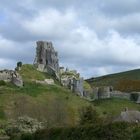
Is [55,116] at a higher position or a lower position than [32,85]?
lower

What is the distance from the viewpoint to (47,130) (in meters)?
64.2

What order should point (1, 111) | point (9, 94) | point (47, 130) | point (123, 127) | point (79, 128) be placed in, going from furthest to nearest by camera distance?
point (9, 94) → point (1, 111) → point (47, 130) → point (79, 128) → point (123, 127)

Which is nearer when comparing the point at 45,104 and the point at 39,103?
the point at 45,104

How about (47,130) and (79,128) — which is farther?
(47,130)

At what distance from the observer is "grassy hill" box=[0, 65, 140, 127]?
157000mm

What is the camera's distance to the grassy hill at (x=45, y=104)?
6181 inches

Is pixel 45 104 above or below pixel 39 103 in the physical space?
below

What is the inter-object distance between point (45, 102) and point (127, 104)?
34707 mm

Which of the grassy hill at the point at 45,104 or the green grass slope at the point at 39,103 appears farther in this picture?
the grassy hill at the point at 45,104

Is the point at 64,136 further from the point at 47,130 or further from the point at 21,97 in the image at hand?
the point at 21,97

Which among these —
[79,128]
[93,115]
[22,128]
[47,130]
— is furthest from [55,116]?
[79,128]

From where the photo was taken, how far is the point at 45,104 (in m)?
174

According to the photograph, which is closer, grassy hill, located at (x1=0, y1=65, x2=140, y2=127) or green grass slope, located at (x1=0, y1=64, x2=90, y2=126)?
green grass slope, located at (x1=0, y1=64, x2=90, y2=126)

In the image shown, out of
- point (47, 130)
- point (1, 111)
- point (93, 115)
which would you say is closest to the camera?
point (47, 130)
